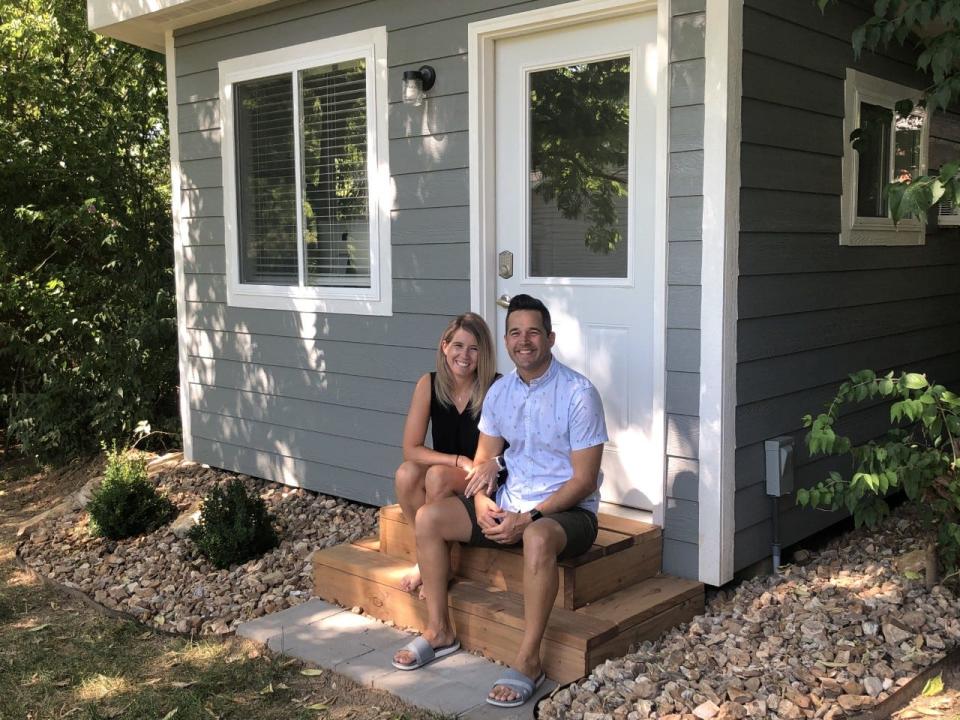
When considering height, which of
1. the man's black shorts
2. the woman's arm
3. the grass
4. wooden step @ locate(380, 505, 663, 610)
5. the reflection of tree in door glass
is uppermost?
the reflection of tree in door glass

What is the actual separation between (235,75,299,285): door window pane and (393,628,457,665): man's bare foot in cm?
252

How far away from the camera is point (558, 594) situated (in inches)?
128

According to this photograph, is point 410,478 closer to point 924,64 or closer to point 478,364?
point 478,364

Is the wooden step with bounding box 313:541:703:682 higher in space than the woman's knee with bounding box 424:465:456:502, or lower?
lower

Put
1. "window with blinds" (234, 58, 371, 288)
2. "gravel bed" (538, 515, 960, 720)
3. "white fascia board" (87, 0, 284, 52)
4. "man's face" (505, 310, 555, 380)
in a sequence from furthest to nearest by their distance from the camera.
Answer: "white fascia board" (87, 0, 284, 52), "window with blinds" (234, 58, 371, 288), "man's face" (505, 310, 555, 380), "gravel bed" (538, 515, 960, 720)

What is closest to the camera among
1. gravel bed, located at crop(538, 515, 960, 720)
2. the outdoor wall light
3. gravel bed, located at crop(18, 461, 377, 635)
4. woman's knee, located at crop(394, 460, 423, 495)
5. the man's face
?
gravel bed, located at crop(538, 515, 960, 720)

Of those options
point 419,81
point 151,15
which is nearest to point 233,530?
point 419,81

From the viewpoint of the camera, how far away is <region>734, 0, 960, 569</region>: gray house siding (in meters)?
3.54

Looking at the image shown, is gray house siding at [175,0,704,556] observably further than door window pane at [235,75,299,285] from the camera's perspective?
No

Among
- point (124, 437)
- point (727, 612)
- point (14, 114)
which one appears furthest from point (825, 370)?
point (14, 114)

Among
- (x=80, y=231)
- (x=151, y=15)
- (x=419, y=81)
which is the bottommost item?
(x=80, y=231)

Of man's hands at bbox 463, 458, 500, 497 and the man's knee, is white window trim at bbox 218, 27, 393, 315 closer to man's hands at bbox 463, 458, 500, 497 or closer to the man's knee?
man's hands at bbox 463, 458, 500, 497

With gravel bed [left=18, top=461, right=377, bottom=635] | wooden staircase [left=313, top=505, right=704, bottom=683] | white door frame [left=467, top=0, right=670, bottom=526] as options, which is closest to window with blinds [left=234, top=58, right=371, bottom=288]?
white door frame [left=467, top=0, right=670, bottom=526]

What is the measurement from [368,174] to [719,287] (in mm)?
2036
